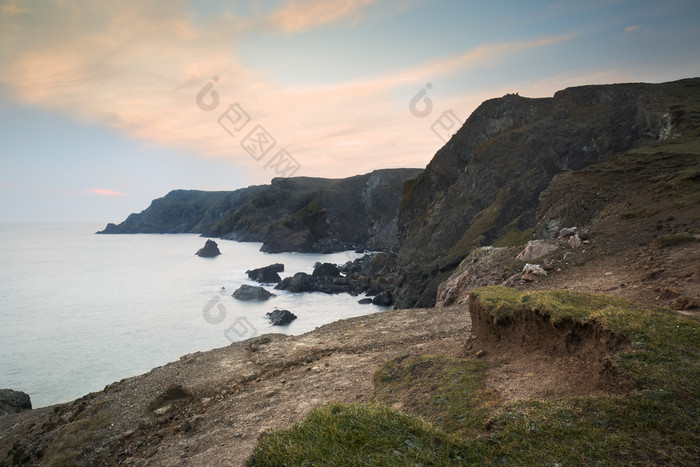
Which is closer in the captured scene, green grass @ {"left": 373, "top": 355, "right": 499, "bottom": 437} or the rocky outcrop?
green grass @ {"left": 373, "top": 355, "right": 499, "bottom": 437}

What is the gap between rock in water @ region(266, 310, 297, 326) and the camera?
121 feet

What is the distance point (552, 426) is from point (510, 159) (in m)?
49.5

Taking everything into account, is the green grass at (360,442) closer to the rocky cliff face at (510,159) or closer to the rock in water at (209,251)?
the rocky cliff face at (510,159)

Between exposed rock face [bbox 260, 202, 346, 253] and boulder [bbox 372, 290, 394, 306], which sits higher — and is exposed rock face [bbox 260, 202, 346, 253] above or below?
above

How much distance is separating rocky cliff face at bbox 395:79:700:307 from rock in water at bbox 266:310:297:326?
38.9 ft

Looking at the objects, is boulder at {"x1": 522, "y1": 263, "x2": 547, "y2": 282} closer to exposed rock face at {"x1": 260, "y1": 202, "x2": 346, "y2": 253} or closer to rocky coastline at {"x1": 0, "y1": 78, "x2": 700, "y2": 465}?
rocky coastline at {"x1": 0, "y1": 78, "x2": 700, "y2": 465}

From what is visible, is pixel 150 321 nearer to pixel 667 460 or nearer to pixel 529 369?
pixel 529 369

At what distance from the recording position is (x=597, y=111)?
157 feet

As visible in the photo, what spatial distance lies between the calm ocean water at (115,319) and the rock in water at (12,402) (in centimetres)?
474

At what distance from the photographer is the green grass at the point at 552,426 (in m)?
4.66

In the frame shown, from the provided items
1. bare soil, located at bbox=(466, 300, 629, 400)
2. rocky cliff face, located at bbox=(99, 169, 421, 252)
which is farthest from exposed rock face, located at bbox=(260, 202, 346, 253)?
bare soil, located at bbox=(466, 300, 629, 400)

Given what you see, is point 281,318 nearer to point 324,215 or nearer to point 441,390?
point 441,390

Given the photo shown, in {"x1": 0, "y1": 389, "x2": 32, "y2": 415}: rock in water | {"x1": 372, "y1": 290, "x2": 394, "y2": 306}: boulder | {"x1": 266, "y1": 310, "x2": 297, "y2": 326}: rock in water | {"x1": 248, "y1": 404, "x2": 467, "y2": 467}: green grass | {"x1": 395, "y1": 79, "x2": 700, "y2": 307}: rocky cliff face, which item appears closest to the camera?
{"x1": 248, "y1": 404, "x2": 467, "y2": 467}: green grass

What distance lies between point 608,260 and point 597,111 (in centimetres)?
4241
